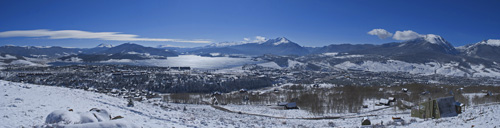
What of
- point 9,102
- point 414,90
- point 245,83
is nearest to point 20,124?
point 9,102

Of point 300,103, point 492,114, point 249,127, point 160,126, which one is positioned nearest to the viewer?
point 160,126

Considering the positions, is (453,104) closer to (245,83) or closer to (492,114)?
(492,114)

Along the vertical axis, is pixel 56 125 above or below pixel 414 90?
above

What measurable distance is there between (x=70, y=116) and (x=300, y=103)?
5094cm

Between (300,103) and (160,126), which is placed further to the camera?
(300,103)

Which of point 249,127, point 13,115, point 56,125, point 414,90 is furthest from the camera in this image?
point 414,90

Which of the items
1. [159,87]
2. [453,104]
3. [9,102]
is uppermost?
[9,102]

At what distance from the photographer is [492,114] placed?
19484mm

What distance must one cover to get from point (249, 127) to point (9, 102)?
17844 mm

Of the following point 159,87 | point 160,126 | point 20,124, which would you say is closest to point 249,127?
point 160,126

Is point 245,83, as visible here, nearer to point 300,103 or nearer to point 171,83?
point 171,83

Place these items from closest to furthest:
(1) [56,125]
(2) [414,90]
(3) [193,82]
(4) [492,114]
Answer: (1) [56,125]
(4) [492,114]
(2) [414,90]
(3) [193,82]

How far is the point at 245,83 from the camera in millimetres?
120000

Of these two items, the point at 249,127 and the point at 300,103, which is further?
the point at 300,103
